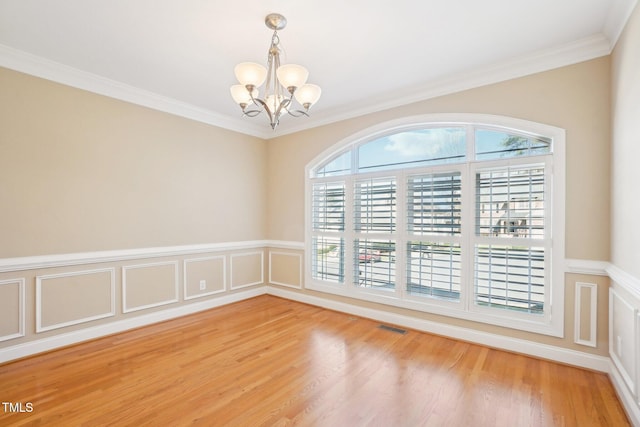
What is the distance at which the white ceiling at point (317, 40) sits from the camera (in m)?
2.19

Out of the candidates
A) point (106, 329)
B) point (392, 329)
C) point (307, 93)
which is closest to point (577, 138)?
point (307, 93)

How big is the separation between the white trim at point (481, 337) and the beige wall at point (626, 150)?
0.94 meters

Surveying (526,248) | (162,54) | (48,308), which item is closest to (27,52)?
(162,54)

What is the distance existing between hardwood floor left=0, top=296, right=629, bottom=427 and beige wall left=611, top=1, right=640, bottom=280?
1.13m

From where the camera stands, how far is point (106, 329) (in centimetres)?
336

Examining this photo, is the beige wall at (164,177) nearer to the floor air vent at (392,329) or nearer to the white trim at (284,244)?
the white trim at (284,244)

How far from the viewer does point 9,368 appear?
105 inches

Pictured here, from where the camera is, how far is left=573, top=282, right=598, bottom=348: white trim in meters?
2.60

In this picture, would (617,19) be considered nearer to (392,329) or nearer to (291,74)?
(291,74)

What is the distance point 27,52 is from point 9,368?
9.52ft

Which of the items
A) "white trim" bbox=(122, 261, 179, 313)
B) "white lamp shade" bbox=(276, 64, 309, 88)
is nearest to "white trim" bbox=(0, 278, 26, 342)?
"white trim" bbox=(122, 261, 179, 313)

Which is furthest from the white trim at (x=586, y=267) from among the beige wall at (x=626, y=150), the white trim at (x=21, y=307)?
the white trim at (x=21, y=307)

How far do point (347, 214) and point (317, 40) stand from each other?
2304 mm

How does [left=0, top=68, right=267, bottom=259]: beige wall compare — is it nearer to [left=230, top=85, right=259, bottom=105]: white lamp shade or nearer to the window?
the window
